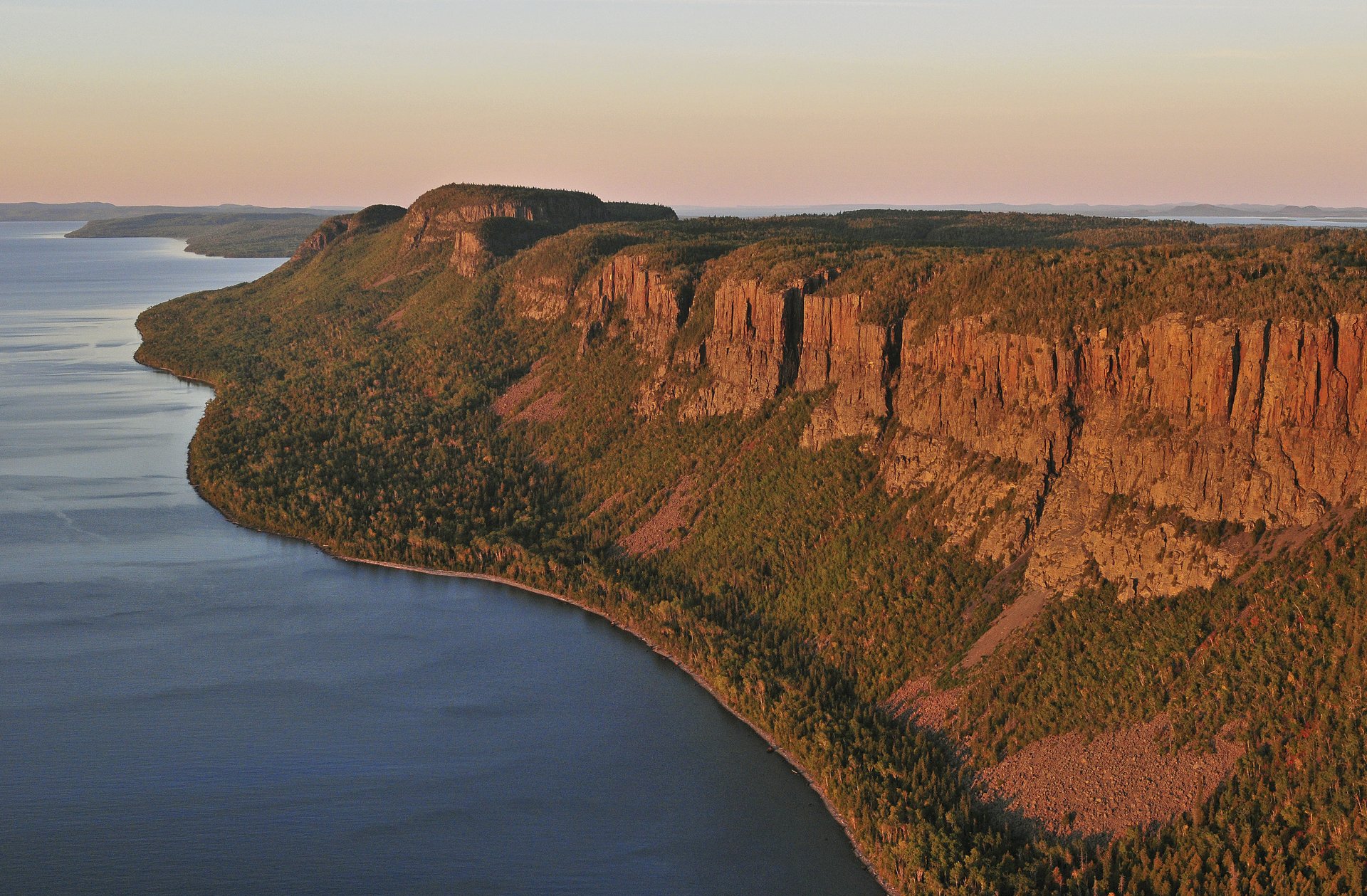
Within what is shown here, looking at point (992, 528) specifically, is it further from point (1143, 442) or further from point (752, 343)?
point (752, 343)

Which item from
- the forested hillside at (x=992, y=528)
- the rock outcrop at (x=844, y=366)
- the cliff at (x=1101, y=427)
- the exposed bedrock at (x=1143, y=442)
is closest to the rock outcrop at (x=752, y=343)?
the forested hillside at (x=992, y=528)

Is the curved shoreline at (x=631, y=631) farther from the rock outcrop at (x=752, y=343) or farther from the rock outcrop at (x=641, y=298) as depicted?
the rock outcrop at (x=641, y=298)

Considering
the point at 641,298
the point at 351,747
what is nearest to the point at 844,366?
the point at 641,298

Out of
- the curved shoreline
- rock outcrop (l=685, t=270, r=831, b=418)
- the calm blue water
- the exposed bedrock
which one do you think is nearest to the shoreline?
the curved shoreline

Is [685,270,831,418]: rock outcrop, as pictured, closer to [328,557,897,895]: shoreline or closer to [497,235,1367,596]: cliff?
[497,235,1367,596]: cliff

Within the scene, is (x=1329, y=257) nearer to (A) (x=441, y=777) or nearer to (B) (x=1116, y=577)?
(B) (x=1116, y=577)

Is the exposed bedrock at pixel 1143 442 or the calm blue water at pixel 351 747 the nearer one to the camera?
the calm blue water at pixel 351 747

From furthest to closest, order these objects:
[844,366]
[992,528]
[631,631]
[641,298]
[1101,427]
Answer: [641,298] < [844,366] < [631,631] < [992,528] < [1101,427]
